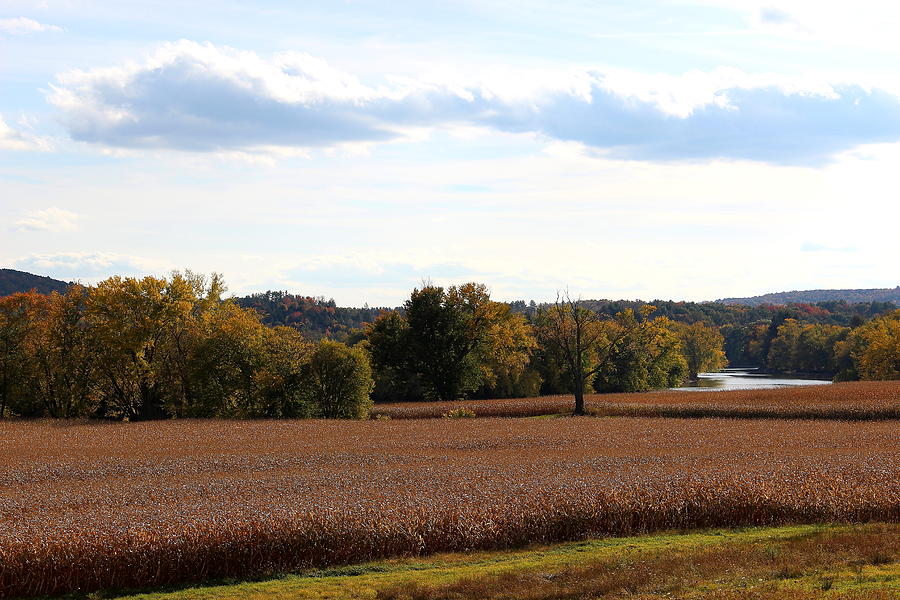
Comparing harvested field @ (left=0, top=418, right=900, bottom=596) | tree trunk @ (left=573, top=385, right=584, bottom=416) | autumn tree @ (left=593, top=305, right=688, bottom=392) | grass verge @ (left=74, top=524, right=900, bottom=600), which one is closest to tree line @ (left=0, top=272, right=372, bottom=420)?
tree trunk @ (left=573, top=385, right=584, bottom=416)

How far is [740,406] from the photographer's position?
2420 inches

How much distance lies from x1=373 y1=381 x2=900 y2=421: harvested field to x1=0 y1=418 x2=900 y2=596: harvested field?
10.2 m

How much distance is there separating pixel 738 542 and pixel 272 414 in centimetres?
5042

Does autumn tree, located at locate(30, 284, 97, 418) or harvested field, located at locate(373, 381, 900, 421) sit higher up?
autumn tree, located at locate(30, 284, 97, 418)

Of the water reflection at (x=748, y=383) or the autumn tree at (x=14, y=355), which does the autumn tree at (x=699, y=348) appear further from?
the autumn tree at (x=14, y=355)

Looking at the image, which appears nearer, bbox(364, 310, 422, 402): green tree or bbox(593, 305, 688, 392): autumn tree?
bbox(364, 310, 422, 402): green tree

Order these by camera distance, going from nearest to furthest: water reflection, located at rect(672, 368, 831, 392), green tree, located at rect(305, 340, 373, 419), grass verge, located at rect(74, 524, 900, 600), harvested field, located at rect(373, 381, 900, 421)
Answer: grass verge, located at rect(74, 524, 900, 600) < harvested field, located at rect(373, 381, 900, 421) < green tree, located at rect(305, 340, 373, 419) < water reflection, located at rect(672, 368, 831, 392)

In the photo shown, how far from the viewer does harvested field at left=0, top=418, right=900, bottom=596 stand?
1892 centimetres

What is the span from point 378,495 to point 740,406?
4306 cm

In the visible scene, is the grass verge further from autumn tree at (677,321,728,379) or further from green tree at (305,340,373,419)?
autumn tree at (677,321,728,379)

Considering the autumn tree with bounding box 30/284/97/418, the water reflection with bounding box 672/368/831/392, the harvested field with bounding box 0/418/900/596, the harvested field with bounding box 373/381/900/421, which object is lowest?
the water reflection with bounding box 672/368/831/392

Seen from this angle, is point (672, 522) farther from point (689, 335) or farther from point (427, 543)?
point (689, 335)

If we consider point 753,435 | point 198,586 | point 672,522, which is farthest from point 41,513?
point 753,435

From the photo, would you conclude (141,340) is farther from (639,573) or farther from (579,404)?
(639,573)
